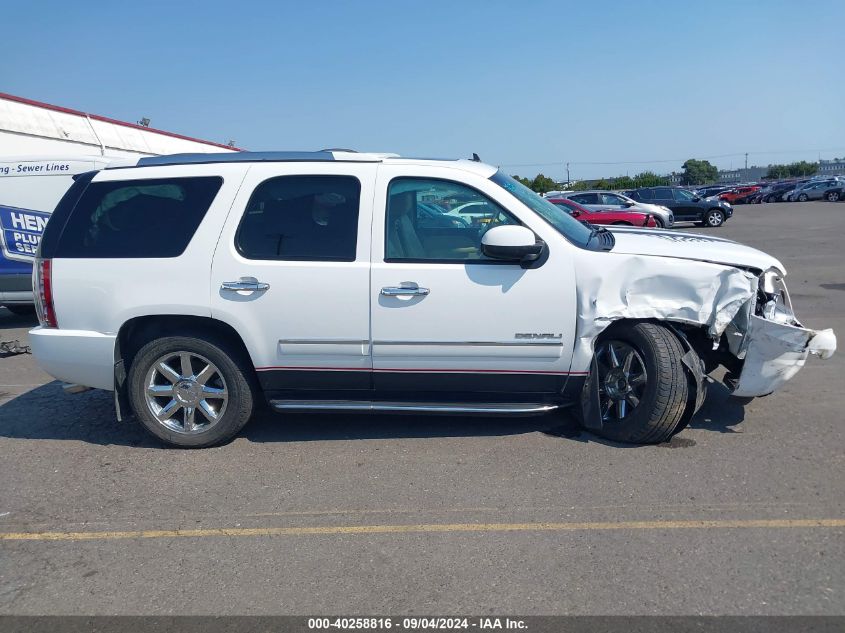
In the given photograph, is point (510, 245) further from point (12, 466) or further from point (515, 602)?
point (12, 466)

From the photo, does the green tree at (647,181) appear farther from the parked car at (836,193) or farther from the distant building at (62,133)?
the distant building at (62,133)

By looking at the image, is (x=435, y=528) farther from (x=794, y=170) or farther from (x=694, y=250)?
(x=794, y=170)

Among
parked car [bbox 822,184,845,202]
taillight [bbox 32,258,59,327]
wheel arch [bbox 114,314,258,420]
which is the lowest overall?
wheel arch [bbox 114,314,258,420]

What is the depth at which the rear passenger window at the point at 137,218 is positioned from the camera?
16.6 feet

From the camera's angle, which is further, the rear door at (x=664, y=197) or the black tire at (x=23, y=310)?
the rear door at (x=664, y=197)

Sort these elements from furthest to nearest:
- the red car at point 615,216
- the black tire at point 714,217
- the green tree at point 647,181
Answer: the green tree at point 647,181, the black tire at point 714,217, the red car at point 615,216

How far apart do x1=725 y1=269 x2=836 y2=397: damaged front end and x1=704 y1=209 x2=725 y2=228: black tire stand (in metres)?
26.8

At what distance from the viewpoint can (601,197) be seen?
89.1 ft

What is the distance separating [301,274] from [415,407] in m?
1.19

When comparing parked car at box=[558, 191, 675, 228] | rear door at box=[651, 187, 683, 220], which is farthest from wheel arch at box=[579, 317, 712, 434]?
rear door at box=[651, 187, 683, 220]

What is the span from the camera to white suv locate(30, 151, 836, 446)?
4.77 m

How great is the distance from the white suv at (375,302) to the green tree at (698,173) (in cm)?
11731

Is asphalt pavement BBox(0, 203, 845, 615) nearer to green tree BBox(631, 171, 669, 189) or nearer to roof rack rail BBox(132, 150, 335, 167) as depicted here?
roof rack rail BBox(132, 150, 335, 167)
